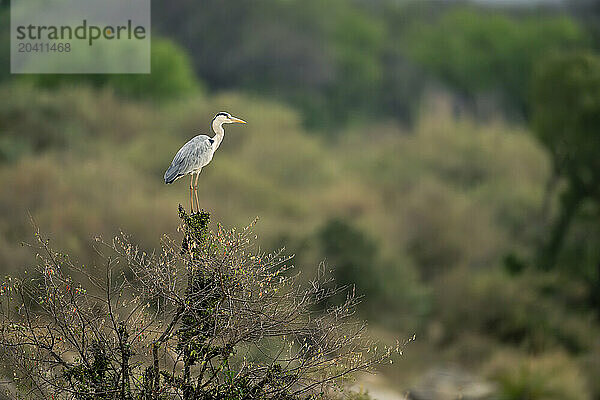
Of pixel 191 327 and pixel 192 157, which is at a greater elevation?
pixel 192 157

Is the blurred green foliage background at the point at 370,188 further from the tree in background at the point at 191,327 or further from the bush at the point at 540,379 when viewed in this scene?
the tree in background at the point at 191,327

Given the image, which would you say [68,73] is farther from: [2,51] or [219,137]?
[219,137]

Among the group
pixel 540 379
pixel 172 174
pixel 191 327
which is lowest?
pixel 540 379

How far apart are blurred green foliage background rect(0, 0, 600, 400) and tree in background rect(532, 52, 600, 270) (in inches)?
1.5

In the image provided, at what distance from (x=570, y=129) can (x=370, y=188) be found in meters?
5.41

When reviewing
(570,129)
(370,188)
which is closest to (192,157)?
(570,129)

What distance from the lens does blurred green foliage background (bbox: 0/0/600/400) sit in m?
14.4

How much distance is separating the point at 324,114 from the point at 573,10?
10.9 metres

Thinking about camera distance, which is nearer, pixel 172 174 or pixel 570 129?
pixel 172 174

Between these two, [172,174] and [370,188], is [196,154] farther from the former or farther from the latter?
[370,188]

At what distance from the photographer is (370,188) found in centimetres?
1983

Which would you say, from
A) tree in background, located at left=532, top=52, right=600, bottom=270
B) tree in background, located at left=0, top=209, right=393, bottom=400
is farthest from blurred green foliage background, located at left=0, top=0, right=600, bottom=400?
tree in background, located at left=0, top=209, right=393, bottom=400

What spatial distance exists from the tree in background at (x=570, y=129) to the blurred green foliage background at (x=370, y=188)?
37mm

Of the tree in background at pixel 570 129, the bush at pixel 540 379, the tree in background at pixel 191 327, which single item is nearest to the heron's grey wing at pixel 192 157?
the tree in background at pixel 191 327
